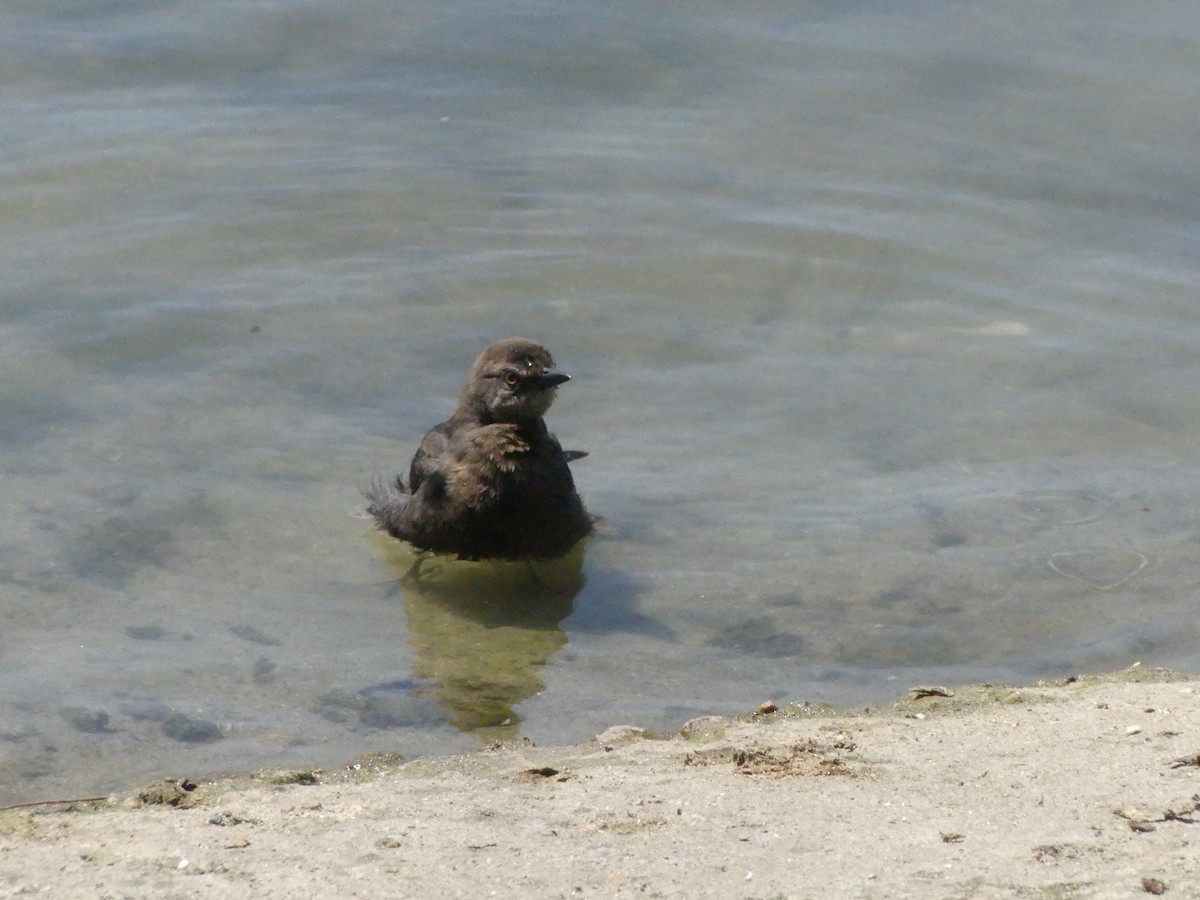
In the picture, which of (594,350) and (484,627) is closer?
(484,627)

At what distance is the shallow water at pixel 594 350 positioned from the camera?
7.41 meters

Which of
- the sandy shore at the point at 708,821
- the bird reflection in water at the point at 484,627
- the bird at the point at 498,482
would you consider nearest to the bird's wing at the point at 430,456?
the bird at the point at 498,482

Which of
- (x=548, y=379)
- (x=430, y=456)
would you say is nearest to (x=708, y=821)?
(x=548, y=379)

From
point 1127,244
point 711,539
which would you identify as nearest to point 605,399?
point 711,539

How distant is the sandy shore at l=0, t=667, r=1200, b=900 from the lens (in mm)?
4340

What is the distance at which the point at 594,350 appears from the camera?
10891mm

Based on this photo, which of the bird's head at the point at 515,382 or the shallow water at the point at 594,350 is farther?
the bird's head at the point at 515,382

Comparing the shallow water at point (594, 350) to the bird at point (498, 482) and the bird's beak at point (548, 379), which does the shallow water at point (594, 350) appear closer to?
the bird at point (498, 482)

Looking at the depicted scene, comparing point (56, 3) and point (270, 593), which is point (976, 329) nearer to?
point (270, 593)

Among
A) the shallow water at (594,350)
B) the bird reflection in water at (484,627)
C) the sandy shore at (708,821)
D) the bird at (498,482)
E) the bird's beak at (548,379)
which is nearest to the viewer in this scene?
the sandy shore at (708,821)

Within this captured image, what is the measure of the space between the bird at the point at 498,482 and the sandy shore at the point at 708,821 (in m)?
2.26

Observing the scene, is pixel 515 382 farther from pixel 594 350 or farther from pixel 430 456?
pixel 594 350

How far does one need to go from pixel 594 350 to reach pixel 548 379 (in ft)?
7.63

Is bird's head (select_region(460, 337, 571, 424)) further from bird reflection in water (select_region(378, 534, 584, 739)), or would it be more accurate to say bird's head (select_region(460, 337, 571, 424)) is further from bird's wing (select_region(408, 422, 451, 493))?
bird reflection in water (select_region(378, 534, 584, 739))
